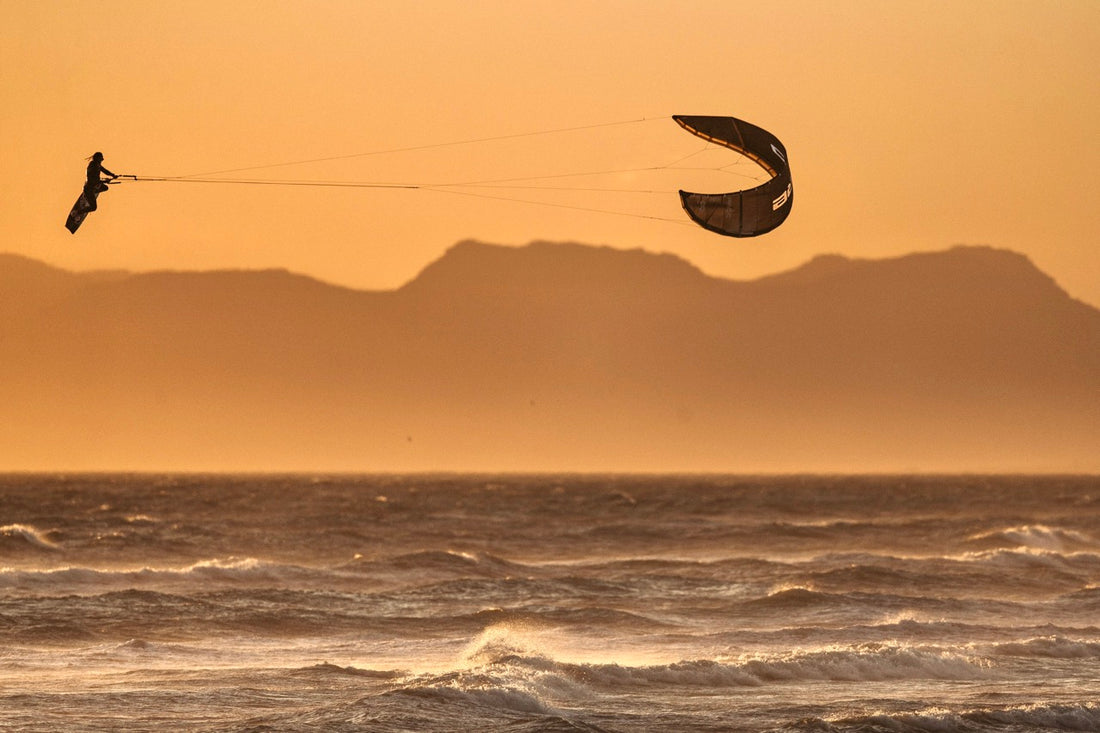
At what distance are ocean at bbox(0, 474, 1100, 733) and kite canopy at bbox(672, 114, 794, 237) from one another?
7.26 meters

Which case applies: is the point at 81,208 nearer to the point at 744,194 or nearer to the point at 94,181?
the point at 94,181

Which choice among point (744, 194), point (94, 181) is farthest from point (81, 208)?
point (744, 194)

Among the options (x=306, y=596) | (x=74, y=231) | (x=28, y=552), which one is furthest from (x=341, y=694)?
(x=28, y=552)

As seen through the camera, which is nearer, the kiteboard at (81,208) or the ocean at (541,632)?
the kiteboard at (81,208)

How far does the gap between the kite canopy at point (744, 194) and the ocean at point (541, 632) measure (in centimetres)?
726

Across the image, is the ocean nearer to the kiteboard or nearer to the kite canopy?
the kiteboard

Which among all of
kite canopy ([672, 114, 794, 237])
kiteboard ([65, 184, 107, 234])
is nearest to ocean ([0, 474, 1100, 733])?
kiteboard ([65, 184, 107, 234])

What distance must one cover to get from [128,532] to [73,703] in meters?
39.0

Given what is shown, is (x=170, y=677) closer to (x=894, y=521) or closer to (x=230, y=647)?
(x=230, y=647)

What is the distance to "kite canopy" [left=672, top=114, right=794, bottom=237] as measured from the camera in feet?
77.5

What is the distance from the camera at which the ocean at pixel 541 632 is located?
70.6 ft

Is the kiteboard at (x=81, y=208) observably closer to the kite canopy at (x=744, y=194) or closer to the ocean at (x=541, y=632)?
the ocean at (x=541, y=632)

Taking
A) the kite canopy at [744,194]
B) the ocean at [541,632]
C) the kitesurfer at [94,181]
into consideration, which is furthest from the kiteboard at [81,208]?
the kite canopy at [744,194]

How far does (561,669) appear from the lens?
24750mm
